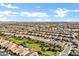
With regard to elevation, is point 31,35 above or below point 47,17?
below

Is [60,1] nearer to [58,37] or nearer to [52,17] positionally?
[52,17]

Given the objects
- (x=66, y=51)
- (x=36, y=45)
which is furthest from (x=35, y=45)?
(x=66, y=51)

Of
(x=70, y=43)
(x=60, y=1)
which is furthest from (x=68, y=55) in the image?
(x=60, y=1)

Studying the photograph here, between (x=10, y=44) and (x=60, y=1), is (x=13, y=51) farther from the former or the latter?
(x=60, y=1)

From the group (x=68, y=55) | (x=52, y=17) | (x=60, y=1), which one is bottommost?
(x=68, y=55)

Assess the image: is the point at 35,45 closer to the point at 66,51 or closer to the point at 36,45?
the point at 36,45

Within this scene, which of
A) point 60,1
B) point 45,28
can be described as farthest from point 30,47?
point 60,1
